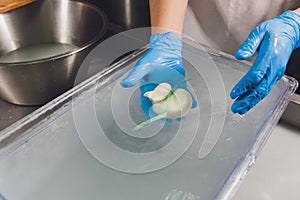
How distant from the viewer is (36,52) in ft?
3.44

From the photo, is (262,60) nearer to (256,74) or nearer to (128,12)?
(256,74)

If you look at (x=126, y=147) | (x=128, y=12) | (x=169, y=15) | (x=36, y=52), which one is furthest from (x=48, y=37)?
(x=126, y=147)

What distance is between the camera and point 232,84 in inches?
29.2

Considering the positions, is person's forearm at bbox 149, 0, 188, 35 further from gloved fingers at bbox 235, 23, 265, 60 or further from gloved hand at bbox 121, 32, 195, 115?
gloved fingers at bbox 235, 23, 265, 60

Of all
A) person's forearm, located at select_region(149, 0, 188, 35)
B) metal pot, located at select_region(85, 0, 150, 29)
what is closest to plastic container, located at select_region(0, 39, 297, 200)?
person's forearm, located at select_region(149, 0, 188, 35)

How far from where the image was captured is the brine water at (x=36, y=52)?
102cm

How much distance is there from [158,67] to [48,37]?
532 mm

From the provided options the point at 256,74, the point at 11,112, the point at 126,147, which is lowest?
the point at 11,112

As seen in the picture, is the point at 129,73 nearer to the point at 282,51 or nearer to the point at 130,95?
the point at 130,95

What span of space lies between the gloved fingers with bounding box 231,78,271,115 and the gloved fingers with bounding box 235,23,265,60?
0.06 metres

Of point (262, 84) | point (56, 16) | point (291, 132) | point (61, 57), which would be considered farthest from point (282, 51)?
point (56, 16)

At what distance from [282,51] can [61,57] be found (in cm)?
48

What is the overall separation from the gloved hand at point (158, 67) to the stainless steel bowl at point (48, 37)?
15 cm

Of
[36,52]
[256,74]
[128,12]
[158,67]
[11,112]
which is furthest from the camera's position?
[128,12]
